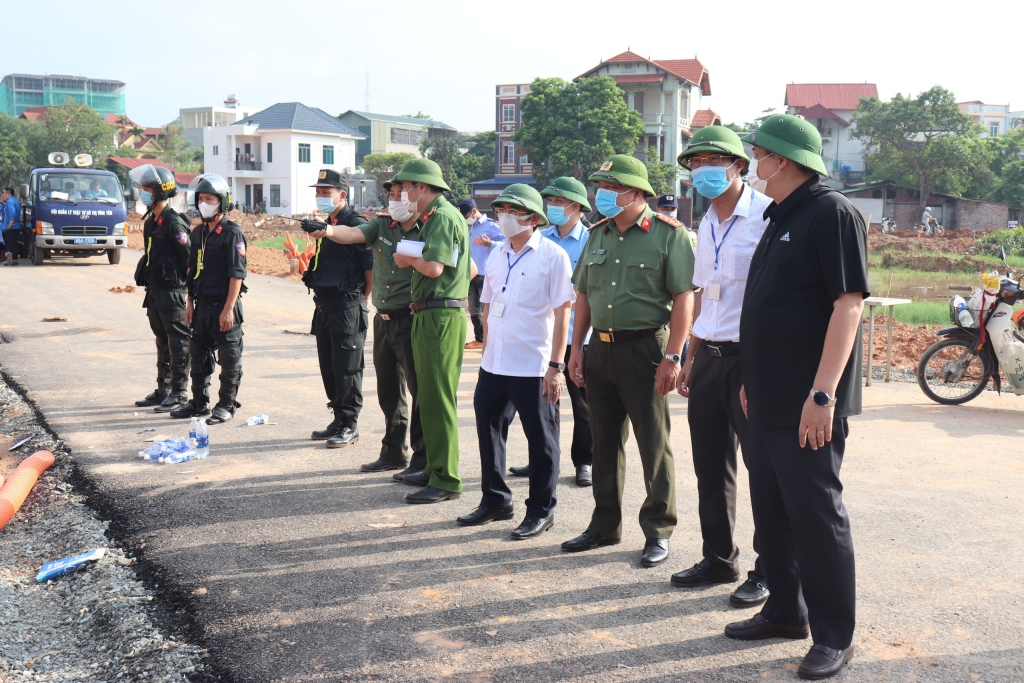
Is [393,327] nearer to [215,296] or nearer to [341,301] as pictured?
[341,301]

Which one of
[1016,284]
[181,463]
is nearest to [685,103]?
[1016,284]

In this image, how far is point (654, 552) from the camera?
14.9ft

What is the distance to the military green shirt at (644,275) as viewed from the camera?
452 centimetres

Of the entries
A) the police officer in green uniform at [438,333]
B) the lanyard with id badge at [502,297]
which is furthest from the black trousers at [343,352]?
the lanyard with id badge at [502,297]

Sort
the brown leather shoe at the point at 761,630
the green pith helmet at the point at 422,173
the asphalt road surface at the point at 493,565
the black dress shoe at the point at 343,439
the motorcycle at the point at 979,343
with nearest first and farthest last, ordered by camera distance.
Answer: the asphalt road surface at the point at 493,565, the brown leather shoe at the point at 761,630, the green pith helmet at the point at 422,173, the black dress shoe at the point at 343,439, the motorcycle at the point at 979,343

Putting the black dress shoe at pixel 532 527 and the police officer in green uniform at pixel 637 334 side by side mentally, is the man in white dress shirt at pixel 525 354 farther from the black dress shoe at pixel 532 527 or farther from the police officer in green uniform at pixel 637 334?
the police officer in green uniform at pixel 637 334

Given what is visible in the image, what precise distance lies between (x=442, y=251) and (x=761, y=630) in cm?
289

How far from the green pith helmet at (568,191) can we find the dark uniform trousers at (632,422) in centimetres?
204

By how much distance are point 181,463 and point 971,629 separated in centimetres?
508

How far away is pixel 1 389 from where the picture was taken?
922 cm

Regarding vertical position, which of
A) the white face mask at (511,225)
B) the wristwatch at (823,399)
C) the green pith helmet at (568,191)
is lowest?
the wristwatch at (823,399)

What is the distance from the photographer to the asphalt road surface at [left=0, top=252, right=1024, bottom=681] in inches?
140

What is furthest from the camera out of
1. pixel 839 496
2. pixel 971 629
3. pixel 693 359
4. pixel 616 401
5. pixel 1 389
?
pixel 1 389

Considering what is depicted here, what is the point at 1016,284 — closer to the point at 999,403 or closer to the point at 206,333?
the point at 999,403
